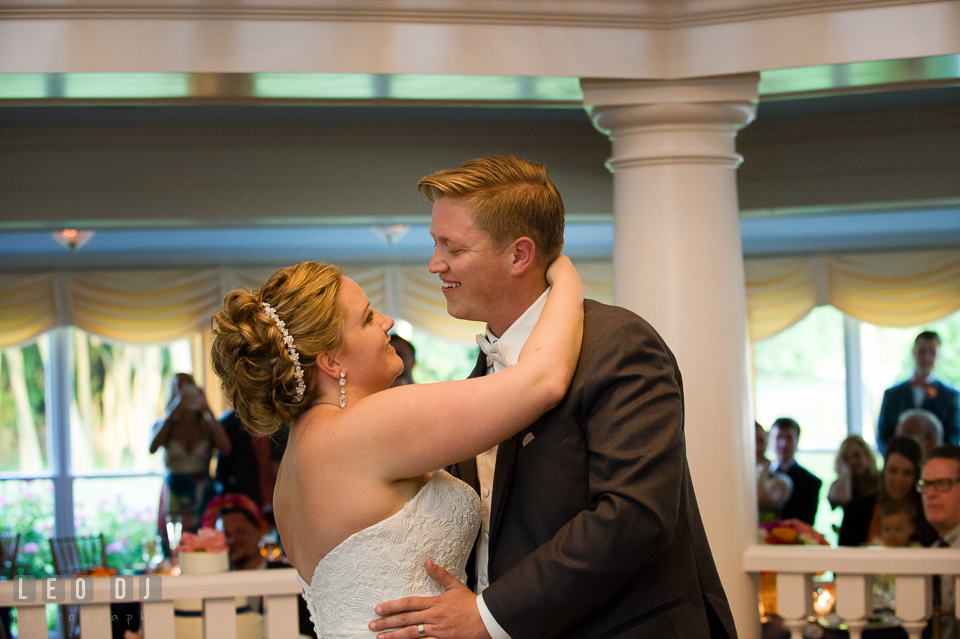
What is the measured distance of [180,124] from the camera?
18.5 ft

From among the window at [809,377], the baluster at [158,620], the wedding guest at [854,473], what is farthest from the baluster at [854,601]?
the window at [809,377]

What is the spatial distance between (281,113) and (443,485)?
164 inches

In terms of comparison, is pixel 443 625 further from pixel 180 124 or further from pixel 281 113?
pixel 180 124

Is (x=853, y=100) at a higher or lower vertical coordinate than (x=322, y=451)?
higher

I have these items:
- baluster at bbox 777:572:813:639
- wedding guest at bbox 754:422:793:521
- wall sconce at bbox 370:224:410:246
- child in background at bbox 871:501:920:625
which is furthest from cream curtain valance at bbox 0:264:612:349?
baluster at bbox 777:572:813:639

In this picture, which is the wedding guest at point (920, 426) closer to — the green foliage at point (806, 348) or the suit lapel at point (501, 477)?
the green foliage at point (806, 348)

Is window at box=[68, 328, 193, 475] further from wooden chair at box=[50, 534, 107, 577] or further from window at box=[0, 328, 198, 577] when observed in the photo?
wooden chair at box=[50, 534, 107, 577]

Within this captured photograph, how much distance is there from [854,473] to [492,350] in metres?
4.58

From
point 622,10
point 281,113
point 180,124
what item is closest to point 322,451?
point 622,10

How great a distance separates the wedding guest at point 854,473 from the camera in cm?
554

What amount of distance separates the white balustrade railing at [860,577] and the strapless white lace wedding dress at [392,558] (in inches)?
52.1

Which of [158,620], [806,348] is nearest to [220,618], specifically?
[158,620]

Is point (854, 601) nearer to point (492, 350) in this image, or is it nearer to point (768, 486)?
point (492, 350)

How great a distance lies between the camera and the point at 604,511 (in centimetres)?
150
